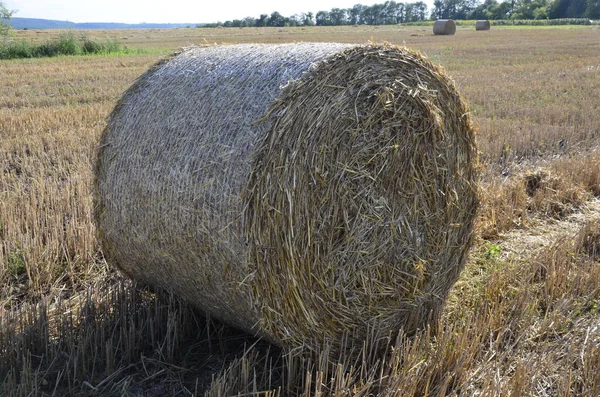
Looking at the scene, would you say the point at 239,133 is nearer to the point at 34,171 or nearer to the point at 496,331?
the point at 496,331

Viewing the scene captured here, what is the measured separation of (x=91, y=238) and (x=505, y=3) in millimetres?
91040

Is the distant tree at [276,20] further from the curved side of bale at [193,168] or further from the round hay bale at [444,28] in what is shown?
the curved side of bale at [193,168]

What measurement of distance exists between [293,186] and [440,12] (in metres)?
106

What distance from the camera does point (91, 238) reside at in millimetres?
4715

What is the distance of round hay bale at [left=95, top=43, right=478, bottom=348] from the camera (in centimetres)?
310

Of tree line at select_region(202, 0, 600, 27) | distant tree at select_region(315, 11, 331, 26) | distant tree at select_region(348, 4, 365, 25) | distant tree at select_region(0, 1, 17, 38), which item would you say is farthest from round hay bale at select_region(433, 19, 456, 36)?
distant tree at select_region(348, 4, 365, 25)

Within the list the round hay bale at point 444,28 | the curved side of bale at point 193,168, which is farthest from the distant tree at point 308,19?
the curved side of bale at point 193,168

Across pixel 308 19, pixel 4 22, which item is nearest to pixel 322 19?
pixel 308 19

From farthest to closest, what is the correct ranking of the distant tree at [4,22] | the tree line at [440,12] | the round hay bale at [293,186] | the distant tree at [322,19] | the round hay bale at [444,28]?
the distant tree at [322,19] < the tree line at [440,12] < the round hay bale at [444,28] < the distant tree at [4,22] < the round hay bale at [293,186]

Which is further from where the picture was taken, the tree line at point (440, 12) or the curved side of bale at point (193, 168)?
the tree line at point (440, 12)

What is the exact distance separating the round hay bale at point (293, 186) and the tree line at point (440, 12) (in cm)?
7406

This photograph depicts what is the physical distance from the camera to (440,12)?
336ft

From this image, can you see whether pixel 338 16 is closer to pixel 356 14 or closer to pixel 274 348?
pixel 356 14

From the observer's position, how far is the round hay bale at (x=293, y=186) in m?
3.10
